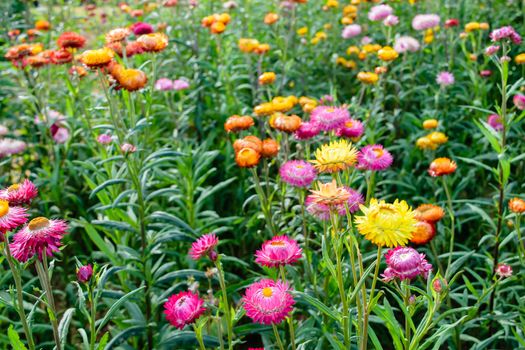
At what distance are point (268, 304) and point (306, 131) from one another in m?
1.06

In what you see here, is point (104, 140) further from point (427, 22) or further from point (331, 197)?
→ point (427, 22)

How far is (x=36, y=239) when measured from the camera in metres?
1.38

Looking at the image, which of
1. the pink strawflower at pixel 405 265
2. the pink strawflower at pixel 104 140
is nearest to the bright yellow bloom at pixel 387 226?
the pink strawflower at pixel 405 265

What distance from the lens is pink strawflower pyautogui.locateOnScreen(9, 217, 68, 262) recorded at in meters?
1.38

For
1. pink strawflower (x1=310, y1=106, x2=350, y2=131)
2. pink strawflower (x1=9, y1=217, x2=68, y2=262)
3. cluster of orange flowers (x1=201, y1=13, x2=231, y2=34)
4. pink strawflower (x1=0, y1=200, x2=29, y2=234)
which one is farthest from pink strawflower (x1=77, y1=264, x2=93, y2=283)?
cluster of orange flowers (x1=201, y1=13, x2=231, y2=34)

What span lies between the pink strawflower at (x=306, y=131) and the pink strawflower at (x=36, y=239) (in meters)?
1.15

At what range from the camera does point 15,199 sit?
5.09ft

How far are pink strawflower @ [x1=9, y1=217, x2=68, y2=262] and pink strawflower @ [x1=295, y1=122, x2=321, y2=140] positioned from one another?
1.15 metres

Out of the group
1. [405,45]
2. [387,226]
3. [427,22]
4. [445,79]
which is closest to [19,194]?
[387,226]

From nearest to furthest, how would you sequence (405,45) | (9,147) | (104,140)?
1. (104,140)
2. (9,147)
3. (405,45)

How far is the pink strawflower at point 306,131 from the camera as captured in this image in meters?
2.23

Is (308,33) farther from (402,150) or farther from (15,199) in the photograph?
(15,199)

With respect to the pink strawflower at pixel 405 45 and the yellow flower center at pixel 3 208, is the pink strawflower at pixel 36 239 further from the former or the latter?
the pink strawflower at pixel 405 45

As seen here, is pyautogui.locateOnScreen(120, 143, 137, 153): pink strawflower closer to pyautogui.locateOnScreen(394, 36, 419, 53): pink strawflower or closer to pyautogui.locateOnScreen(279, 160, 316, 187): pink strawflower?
pyautogui.locateOnScreen(279, 160, 316, 187): pink strawflower
